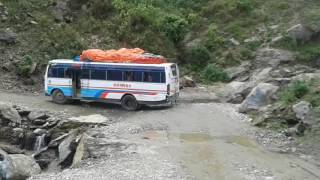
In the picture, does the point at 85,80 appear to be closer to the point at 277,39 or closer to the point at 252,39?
the point at 252,39

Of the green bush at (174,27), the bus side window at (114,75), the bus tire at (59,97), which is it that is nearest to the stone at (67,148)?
the bus side window at (114,75)

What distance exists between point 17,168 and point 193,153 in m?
6.76

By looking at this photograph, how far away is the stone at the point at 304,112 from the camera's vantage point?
25406mm

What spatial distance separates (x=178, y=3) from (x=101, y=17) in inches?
298

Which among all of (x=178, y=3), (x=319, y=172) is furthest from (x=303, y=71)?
(x=319, y=172)

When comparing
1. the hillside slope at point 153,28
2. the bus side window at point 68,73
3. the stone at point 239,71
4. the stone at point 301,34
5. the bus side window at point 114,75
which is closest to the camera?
the bus side window at point 114,75

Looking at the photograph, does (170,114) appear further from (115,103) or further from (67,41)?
(67,41)

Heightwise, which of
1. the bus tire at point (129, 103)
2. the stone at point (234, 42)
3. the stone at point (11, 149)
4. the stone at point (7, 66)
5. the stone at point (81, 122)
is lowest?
the stone at point (11, 149)

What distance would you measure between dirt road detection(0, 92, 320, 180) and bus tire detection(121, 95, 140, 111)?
56 centimetres

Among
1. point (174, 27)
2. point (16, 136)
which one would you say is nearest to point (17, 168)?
point (16, 136)

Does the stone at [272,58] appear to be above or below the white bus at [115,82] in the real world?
above

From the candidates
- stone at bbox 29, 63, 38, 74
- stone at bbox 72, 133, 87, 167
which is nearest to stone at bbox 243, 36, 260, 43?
stone at bbox 29, 63, 38, 74

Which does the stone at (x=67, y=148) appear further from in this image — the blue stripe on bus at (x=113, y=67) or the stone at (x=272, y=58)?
the stone at (x=272, y=58)

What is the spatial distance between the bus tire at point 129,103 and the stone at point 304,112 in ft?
29.1
